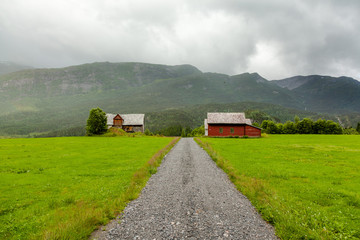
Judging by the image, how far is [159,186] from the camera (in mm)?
12672

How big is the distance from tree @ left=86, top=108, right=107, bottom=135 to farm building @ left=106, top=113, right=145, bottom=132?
21715 millimetres

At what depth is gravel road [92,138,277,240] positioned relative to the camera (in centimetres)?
679

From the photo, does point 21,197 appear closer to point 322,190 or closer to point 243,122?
point 322,190

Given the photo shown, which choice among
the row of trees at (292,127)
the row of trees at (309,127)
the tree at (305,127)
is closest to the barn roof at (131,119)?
the row of trees at (292,127)

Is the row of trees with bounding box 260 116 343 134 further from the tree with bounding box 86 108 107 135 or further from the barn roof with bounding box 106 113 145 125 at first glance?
the tree with bounding box 86 108 107 135

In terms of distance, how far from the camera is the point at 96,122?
72188 millimetres

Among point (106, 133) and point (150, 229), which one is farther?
point (106, 133)

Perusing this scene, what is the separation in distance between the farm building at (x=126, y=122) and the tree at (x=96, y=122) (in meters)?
21.7

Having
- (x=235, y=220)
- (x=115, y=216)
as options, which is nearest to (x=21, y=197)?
(x=115, y=216)

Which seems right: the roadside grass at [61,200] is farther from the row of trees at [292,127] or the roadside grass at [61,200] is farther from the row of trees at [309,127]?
the row of trees at [309,127]

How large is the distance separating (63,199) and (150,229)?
6.12 metres

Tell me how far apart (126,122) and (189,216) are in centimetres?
9486

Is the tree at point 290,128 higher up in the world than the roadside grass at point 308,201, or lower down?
higher up

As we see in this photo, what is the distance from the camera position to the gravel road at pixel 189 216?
679 cm
